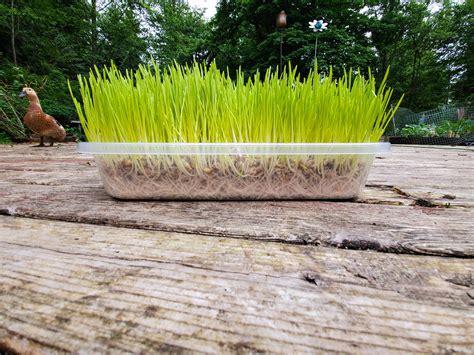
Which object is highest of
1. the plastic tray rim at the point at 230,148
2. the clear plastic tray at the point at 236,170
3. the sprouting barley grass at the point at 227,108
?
the sprouting barley grass at the point at 227,108

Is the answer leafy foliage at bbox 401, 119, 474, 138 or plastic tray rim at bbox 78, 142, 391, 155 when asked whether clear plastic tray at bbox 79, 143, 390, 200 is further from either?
leafy foliage at bbox 401, 119, 474, 138

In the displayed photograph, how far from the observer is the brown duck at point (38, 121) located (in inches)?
51.4

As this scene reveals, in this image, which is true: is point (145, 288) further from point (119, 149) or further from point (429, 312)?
point (119, 149)

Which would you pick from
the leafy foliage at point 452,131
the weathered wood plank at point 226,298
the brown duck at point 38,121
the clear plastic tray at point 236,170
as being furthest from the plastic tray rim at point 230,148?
the leafy foliage at point 452,131

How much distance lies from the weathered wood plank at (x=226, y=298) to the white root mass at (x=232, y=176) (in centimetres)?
17

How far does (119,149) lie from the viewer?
1.26 ft

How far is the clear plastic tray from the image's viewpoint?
1.27 ft

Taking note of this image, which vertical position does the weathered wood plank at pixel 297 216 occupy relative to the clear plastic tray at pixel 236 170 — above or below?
below

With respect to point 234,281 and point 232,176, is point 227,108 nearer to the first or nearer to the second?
point 232,176

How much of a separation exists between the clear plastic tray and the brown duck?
46.9 inches

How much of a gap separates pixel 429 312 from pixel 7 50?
A: 4742 millimetres

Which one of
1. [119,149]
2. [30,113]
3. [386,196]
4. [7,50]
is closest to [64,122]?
[7,50]

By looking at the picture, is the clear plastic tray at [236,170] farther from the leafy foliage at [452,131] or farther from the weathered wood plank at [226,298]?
the leafy foliage at [452,131]

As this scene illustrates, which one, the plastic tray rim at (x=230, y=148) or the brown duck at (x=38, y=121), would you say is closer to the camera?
the plastic tray rim at (x=230, y=148)
